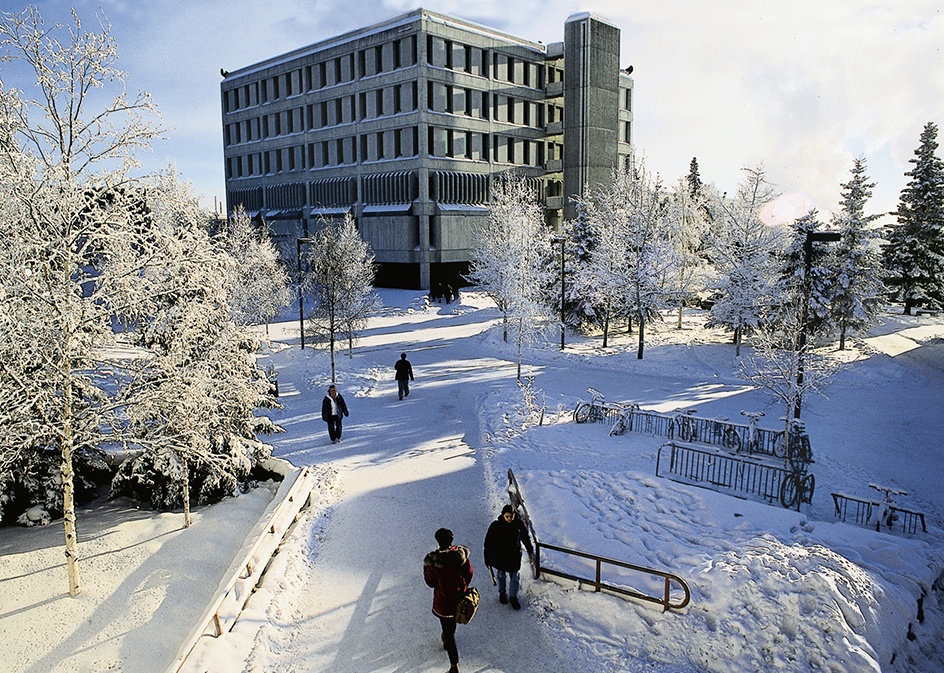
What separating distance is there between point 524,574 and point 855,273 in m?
26.1

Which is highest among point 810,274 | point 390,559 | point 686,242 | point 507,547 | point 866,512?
point 686,242

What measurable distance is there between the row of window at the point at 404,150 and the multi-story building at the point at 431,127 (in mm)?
117

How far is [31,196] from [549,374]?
1733cm

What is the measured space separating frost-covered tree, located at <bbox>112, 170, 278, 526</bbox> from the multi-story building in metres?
36.4

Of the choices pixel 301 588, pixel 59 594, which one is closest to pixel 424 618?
pixel 301 588

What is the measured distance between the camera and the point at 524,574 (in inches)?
286

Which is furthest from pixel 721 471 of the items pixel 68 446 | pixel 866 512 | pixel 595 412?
pixel 68 446

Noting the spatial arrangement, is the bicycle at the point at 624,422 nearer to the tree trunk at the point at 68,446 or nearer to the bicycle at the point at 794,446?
the bicycle at the point at 794,446

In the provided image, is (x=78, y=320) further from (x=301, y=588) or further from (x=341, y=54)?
(x=341, y=54)

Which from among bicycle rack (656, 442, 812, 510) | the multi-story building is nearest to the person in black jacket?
bicycle rack (656, 442, 812, 510)

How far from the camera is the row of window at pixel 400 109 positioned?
46.8 metres

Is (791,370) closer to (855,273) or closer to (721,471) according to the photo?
(721,471)

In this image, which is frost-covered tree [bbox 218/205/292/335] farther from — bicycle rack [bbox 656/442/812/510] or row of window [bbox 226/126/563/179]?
bicycle rack [bbox 656/442/812/510]

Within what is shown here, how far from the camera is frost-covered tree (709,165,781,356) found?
2434 centimetres
